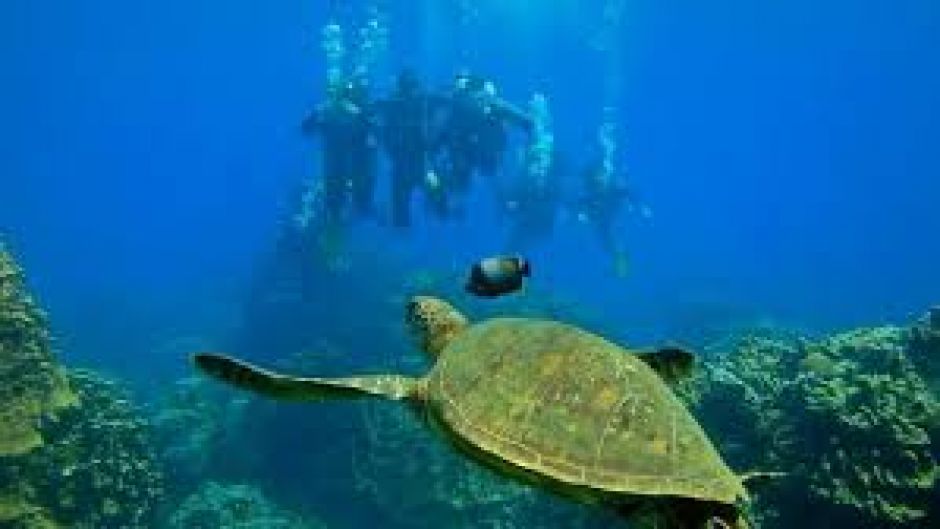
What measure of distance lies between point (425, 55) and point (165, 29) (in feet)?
99.4

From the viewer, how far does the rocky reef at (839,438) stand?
7.85m

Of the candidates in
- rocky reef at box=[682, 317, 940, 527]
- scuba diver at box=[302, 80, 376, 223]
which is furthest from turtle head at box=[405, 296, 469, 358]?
scuba diver at box=[302, 80, 376, 223]

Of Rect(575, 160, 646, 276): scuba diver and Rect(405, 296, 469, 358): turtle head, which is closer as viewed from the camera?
Rect(405, 296, 469, 358): turtle head

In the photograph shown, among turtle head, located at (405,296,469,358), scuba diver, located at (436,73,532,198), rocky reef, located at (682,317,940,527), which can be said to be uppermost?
scuba diver, located at (436,73,532,198)

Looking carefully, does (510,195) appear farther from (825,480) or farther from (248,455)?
(825,480)

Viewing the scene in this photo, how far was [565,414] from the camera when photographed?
415cm

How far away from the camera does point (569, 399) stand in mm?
4191

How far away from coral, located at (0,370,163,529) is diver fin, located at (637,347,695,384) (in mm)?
7550

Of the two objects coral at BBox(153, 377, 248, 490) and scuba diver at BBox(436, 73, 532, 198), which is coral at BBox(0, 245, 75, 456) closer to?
coral at BBox(153, 377, 248, 490)

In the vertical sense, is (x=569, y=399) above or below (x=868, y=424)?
above

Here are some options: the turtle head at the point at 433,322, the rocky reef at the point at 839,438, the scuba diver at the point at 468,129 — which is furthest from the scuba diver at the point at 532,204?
Answer: the turtle head at the point at 433,322

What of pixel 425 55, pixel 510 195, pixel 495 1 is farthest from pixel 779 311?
pixel 425 55

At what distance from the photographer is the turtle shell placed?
3.85 metres

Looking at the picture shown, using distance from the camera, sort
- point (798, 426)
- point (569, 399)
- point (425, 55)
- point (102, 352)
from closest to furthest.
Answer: point (569, 399) < point (798, 426) < point (102, 352) < point (425, 55)
